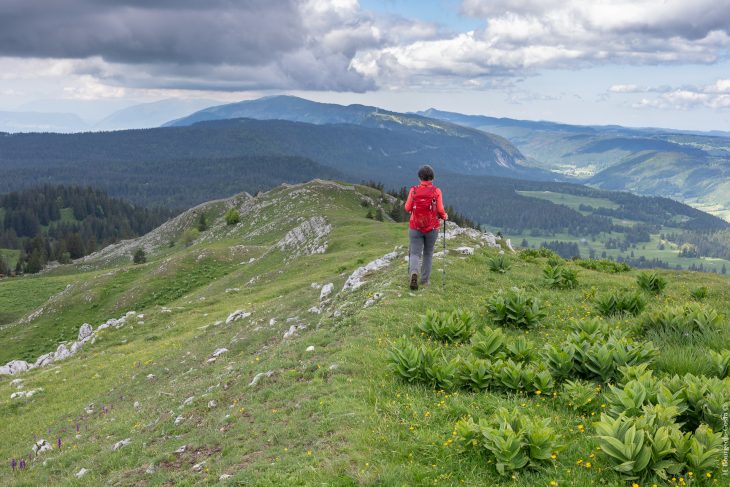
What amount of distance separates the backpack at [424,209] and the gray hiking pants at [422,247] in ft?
1.18

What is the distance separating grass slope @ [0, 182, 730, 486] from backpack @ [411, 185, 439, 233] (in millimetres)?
2917

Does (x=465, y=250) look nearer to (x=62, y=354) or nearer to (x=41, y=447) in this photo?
(x=41, y=447)

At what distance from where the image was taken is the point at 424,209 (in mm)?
17250

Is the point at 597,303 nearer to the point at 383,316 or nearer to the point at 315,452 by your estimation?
the point at 383,316

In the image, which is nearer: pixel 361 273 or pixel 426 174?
pixel 426 174

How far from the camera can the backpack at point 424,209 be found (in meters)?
17.2

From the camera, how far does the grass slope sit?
7773mm

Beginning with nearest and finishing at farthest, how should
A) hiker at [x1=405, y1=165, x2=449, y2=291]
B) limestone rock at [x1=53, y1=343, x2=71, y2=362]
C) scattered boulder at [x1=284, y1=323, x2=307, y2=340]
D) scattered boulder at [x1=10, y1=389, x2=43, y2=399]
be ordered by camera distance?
1. hiker at [x1=405, y1=165, x2=449, y2=291]
2. scattered boulder at [x1=284, y1=323, x2=307, y2=340]
3. scattered boulder at [x1=10, y1=389, x2=43, y2=399]
4. limestone rock at [x1=53, y1=343, x2=71, y2=362]

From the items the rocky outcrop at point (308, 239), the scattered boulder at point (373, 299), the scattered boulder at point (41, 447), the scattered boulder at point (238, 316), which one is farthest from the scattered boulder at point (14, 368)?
the rocky outcrop at point (308, 239)

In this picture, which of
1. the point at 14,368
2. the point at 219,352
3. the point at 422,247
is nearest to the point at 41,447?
the point at 219,352

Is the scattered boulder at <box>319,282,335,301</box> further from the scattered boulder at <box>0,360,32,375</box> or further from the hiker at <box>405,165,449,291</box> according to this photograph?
the scattered boulder at <box>0,360,32,375</box>

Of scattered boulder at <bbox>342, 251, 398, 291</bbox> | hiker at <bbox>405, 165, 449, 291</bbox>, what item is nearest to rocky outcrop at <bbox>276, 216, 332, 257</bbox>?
scattered boulder at <bbox>342, 251, 398, 291</bbox>

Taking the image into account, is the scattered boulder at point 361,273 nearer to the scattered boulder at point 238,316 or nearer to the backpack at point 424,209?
the backpack at point 424,209

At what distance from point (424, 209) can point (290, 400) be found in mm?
9045
